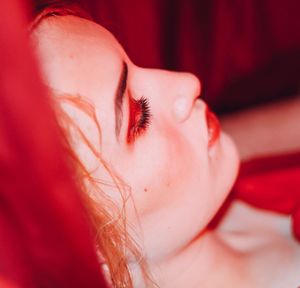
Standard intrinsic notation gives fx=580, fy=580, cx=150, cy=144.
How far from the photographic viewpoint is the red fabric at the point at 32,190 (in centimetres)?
44

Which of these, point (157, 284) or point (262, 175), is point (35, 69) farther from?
point (262, 175)

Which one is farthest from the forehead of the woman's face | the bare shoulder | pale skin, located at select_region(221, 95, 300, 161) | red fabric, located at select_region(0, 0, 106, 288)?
pale skin, located at select_region(221, 95, 300, 161)

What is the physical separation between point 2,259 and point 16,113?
0.14m

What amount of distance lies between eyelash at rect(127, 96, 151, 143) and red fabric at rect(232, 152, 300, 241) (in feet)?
1.10

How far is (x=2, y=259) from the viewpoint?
51 cm

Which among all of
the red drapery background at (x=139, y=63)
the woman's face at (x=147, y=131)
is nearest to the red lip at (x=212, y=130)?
the woman's face at (x=147, y=131)

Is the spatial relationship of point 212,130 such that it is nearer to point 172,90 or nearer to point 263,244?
point 172,90

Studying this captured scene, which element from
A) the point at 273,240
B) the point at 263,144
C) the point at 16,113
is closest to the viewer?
the point at 16,113

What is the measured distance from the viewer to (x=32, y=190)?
0.47 meters

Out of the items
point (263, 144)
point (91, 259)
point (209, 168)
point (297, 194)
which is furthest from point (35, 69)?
point (263, 144)

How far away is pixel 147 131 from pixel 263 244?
305 mm

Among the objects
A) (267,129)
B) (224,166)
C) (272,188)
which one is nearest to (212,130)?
(224,166)

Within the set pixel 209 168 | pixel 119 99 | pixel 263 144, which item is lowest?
pixel 263 144

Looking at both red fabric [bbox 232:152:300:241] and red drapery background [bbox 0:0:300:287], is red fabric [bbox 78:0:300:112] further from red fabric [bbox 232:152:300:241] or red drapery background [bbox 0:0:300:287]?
red fabric [bbox 232:152:300:241]
